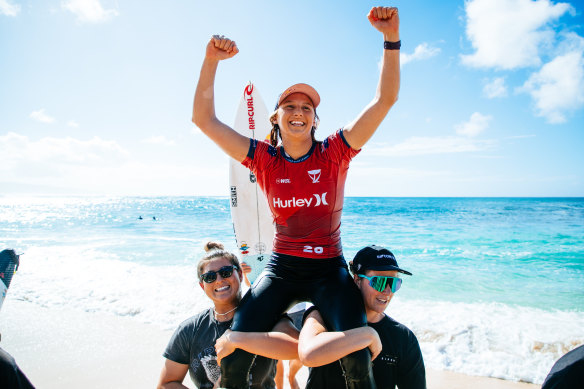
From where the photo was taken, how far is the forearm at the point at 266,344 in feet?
6.49

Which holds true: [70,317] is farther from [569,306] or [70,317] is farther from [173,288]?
[569,306]

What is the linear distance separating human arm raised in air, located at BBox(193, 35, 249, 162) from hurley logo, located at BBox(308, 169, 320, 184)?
597 millimetres

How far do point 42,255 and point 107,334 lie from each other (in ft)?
33.3

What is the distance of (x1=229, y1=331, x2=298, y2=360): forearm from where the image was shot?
198 cm

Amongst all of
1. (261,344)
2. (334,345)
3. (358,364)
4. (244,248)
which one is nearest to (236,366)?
(261,344)

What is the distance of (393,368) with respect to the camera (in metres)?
2.46

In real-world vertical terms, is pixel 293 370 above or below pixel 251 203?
below

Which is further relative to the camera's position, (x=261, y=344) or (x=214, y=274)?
(x=214, y=274)

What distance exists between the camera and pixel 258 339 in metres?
2.00

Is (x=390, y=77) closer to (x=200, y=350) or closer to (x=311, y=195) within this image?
(x=311, y=195)

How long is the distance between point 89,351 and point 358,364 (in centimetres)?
487

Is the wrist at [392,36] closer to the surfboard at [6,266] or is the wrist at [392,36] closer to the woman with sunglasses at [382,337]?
the woman with sunglasses at [382,337]

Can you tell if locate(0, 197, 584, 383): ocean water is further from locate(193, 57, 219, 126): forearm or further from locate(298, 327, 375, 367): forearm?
locate(193, 57, 219, 126): forearm

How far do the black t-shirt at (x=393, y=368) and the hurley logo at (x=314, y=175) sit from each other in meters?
1.33
